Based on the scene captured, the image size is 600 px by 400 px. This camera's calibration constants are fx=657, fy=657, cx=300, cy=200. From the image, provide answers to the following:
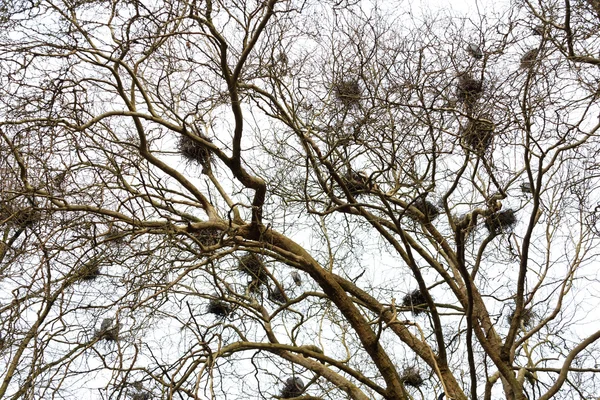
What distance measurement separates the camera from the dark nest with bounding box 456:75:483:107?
5629 millimetres

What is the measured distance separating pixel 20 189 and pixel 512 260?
4.74 meters

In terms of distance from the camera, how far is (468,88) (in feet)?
18.9

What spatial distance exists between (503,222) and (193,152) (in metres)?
3.34

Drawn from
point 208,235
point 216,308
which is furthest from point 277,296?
point 208,235

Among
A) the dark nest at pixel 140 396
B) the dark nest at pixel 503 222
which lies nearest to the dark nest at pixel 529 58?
the dark nest at pixel 503 222

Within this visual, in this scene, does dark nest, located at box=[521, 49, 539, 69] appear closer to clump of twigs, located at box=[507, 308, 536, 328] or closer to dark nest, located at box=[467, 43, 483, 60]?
dark nest, located at box=[467, 43, 483, 60]

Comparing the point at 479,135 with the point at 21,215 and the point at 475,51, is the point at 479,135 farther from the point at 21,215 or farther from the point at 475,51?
the point at 21,215

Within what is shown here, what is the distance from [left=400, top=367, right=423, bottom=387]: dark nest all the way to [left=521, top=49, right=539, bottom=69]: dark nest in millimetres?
3479

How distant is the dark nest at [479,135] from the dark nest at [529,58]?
477mm

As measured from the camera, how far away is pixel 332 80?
20.6 feet

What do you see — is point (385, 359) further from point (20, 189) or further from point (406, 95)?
point (20, 189)

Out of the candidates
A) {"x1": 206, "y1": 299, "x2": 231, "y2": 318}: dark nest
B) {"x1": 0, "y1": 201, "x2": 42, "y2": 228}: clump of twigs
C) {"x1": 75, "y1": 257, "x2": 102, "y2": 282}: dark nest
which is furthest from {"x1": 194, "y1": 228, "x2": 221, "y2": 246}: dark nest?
{"x1": 0, "y1": 201, "x2": 42, "y2": 228}: clump of twigs

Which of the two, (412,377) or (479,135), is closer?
(479,135)

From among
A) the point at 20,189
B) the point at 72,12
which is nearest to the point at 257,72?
the point at 72,12
